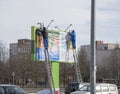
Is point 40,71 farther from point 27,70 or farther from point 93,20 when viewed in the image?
point 93,20

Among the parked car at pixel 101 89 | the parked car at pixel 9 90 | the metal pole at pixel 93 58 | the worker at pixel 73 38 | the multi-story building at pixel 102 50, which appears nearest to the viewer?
the metal pole at pixel 93 58

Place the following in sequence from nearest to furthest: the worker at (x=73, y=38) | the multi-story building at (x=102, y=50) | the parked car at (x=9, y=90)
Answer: the parked car at (x=9, y=90), the worker at (x=73, y=38), the multi-story building at (x=102, y=50)

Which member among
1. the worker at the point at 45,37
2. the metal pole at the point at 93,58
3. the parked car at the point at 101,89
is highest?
the worker at the point at 45,37

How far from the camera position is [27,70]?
337 feet

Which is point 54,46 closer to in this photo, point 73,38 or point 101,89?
point 73,38

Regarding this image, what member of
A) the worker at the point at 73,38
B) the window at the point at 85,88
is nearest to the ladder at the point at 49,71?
the window at the point at 85,88

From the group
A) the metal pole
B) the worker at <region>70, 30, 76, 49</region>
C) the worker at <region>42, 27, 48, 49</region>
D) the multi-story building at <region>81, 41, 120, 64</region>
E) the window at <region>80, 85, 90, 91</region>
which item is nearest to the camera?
the metal pole

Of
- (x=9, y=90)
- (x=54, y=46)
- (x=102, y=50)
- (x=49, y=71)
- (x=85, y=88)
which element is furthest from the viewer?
(x=102, y=50)

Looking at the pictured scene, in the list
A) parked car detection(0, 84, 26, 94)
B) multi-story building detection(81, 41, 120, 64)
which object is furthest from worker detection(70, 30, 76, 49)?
multi-story building detection(81, 41, 120, 64)

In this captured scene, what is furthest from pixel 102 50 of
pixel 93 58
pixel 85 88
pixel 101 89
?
pixel 93 58

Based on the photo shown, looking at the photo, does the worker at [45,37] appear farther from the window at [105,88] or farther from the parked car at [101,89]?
the window at [105,88]

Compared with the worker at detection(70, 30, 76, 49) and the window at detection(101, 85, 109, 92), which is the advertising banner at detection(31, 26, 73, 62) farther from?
the window at detection(101, 85, 109, 92)

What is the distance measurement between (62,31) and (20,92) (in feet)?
31.0

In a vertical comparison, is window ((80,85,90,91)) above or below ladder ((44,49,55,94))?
below
